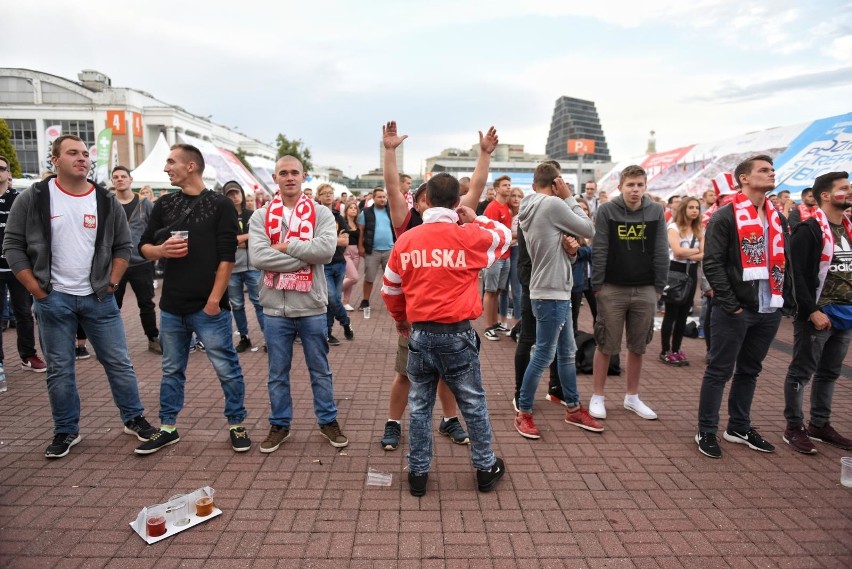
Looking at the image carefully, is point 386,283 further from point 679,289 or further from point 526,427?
point 679,289

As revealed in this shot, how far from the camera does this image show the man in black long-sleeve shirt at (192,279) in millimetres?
3830

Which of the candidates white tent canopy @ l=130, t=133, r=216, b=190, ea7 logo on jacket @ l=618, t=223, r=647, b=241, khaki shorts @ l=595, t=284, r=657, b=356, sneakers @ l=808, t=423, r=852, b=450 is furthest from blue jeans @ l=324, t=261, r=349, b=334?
white tent canopy @ l=130, t=133, r=216, b=190

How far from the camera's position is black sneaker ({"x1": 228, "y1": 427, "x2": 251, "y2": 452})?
389 cm

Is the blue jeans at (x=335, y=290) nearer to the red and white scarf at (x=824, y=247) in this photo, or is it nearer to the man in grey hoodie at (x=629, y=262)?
the man in grey hoodie at (x=629, y=262)

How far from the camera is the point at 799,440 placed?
4.04 meters

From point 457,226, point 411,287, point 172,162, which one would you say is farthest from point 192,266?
point 457,226

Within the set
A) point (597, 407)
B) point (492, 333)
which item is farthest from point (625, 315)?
point (492, 333)

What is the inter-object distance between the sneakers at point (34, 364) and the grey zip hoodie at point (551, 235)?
5.33 metres

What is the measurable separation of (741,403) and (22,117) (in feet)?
270

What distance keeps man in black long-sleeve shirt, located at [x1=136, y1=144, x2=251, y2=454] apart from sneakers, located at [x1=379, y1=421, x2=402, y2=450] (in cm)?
101

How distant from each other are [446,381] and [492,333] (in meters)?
4.22

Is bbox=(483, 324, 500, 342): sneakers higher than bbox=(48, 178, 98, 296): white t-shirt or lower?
lower

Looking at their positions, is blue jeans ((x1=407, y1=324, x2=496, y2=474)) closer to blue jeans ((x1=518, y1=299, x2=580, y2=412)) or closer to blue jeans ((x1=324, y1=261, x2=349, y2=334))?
blue jeans ((x1=518, y1=299, x2=580, y2=412))

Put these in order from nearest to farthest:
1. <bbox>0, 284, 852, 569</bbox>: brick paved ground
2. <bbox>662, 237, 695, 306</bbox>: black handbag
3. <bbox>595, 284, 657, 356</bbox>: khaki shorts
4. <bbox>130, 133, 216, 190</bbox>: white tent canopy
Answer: <bbox>0, 284, 852, 569</bbox>: brick paved ground < <bbox>595, 284, 657, 356</bbox>: khaki shorts < <bbox>662, 237, 695, 306</bbox>: black handbag < <bbox>130, 133, 216, 190</bbox>: white tent canopy
